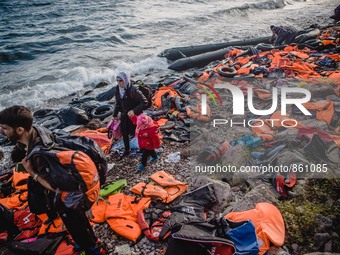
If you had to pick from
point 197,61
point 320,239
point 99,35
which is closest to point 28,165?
point 320,239

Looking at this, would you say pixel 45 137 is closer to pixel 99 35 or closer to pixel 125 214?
pixel 125 214

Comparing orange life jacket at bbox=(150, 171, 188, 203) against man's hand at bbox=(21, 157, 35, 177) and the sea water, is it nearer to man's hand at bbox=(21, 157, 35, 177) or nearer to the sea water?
man's hand at bbox=(21, 157, 35, 177)

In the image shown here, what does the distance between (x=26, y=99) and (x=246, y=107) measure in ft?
40.5

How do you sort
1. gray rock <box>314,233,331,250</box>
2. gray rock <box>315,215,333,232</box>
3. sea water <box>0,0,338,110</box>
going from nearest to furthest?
gray rock <box>314,233,331,250</box> → gray rock <box>315,215,333,232</box> → sea water <box>0,0,338,110</box>

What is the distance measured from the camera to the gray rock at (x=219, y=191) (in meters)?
4.24

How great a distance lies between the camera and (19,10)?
36562mm

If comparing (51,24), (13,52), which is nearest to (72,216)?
(13,52)

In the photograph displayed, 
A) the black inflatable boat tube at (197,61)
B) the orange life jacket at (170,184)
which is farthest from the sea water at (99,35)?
the orange life jacket at (170,184)

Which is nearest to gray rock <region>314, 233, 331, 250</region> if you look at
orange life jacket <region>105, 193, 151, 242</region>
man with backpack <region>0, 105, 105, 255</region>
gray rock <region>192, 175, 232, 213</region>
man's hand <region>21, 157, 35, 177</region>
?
gray rock <region>192, 175, 232, 213</region>

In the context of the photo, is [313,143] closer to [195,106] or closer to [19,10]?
[195,106]

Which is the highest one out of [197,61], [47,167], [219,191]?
[47,167]

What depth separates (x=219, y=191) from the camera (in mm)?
4426

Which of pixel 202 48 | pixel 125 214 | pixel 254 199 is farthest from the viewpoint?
pixel 202 48

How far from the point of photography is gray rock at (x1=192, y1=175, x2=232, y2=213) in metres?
4.24
